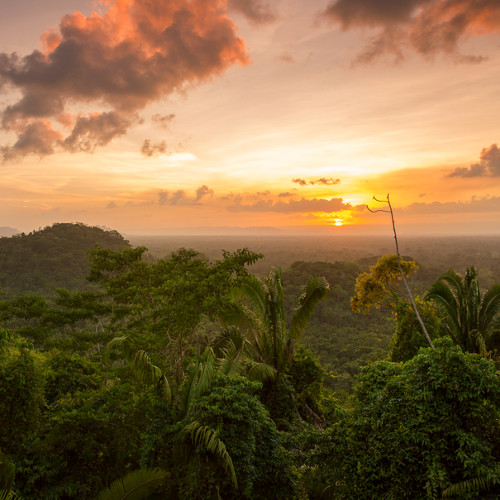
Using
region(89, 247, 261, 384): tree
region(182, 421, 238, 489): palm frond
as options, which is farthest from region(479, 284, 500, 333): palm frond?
region(182, 421, 238, 489): palm frond

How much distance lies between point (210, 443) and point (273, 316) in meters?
6.11

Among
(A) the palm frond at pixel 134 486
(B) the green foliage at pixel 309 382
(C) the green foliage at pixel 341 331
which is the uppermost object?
(A) the palm frond at pixel 134 486

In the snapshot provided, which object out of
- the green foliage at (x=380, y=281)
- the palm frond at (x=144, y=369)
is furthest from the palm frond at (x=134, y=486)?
the green foliage at (x=380, y=281)

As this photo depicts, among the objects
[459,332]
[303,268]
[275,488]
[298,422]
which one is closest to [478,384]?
[275,488]

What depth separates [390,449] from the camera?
20.4 feet

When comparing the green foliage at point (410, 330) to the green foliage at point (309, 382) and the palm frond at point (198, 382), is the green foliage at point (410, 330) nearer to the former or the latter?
the green foliage at point (309, 382)

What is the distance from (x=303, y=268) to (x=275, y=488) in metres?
61.5

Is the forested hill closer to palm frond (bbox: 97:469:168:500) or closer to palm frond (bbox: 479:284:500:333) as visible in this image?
palm frond (bbox: 97:469:168:500)

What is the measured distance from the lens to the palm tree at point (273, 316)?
39.1 feet

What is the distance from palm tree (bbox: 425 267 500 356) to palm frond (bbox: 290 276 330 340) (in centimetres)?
479

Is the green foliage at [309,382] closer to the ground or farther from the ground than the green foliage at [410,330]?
closer to the ground

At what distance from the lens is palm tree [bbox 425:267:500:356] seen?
1287 cm

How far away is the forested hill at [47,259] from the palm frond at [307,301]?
112 feet

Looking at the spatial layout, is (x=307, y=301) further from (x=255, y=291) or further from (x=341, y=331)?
(x=341, y=331)
